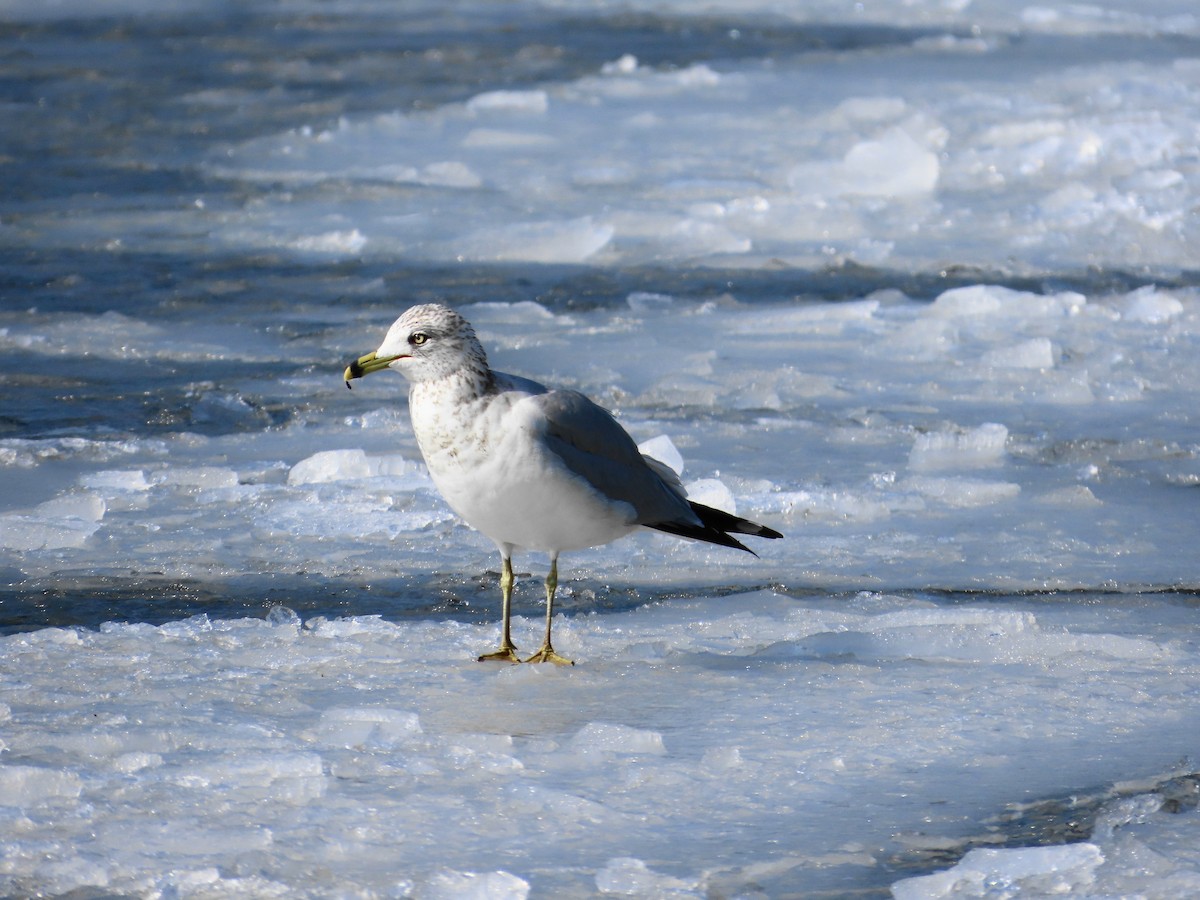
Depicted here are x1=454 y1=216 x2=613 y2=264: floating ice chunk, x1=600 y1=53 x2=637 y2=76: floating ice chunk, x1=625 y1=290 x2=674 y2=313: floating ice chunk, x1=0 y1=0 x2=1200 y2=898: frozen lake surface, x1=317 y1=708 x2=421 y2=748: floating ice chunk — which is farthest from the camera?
x1=600 y1=53 x2=637 y2=76: floating ice chunk

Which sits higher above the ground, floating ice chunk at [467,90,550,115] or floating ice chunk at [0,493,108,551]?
floating ice chunk at [467,90,550,115]

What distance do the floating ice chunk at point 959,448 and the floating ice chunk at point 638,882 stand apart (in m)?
2.65

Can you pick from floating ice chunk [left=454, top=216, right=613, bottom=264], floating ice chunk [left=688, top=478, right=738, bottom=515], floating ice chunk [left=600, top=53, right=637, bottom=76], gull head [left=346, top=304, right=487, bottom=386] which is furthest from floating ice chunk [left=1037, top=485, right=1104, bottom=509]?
floating ice chunk [left=600, top=53, right=637, bottom=76]

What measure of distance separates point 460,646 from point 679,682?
1.70ft

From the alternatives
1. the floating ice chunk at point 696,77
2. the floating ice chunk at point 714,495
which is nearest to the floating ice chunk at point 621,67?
the floating ice chunk at point 696,77

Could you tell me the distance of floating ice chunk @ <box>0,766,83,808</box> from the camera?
269cm

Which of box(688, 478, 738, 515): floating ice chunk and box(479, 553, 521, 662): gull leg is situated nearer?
box(479, 553, 521, 662): gull leg

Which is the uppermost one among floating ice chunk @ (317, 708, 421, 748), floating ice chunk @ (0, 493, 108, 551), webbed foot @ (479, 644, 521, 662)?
floating ice chunk @ (0, 493, 108, 551)

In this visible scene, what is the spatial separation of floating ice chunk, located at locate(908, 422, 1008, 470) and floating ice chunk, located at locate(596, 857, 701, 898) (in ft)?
8.68

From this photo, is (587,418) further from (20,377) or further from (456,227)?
(456,227)

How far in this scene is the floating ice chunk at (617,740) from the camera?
2.96 m

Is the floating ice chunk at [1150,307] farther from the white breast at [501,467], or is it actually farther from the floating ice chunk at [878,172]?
the white breast at [501,467]

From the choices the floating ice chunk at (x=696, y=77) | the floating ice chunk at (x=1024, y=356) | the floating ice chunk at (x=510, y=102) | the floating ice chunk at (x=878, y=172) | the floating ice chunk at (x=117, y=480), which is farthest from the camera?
the floating ice chunk at (x=696, y=77)

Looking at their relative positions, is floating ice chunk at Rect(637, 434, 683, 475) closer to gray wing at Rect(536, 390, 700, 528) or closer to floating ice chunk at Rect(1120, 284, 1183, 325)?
gray wing at Rect(536, 390, 700, 528)
